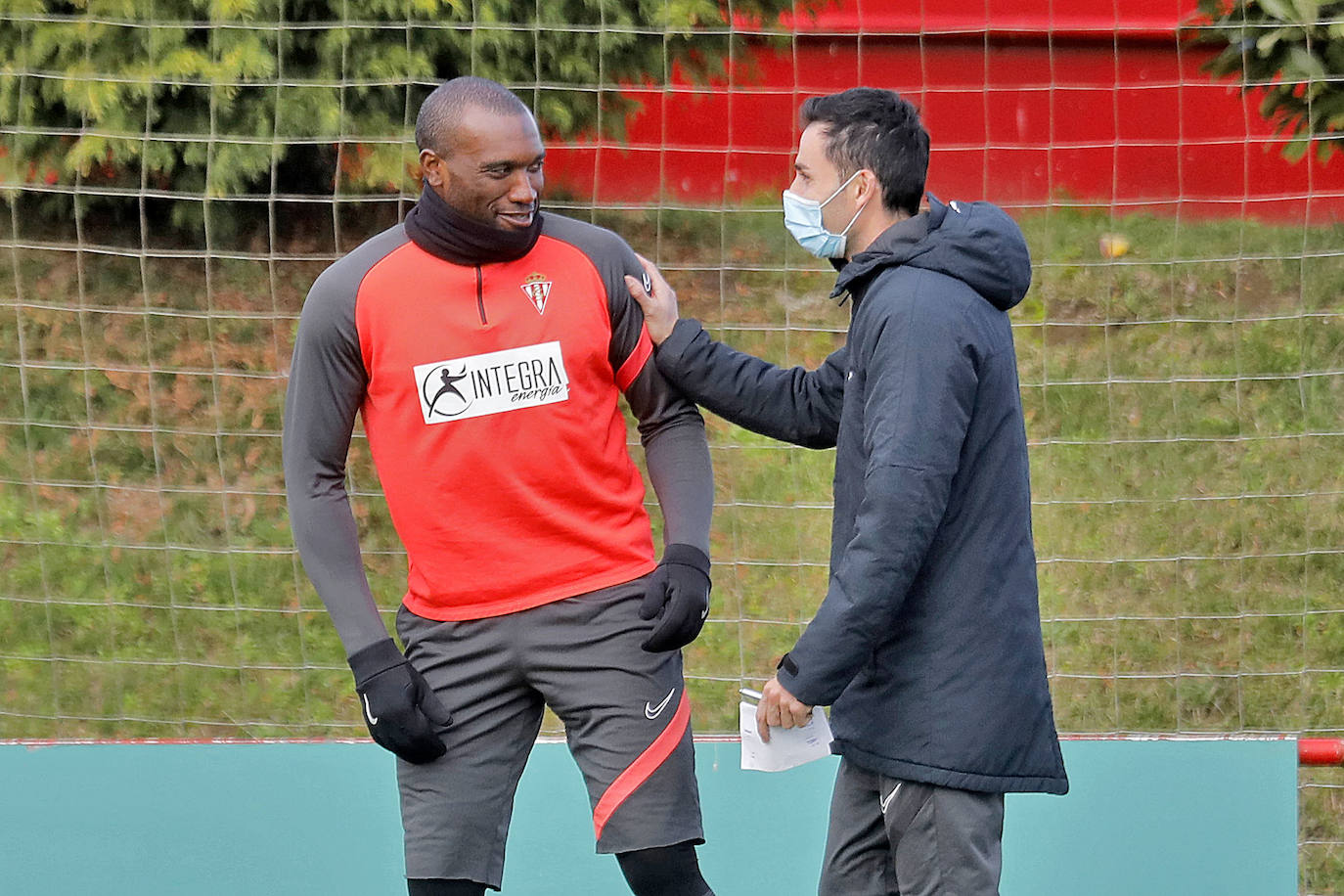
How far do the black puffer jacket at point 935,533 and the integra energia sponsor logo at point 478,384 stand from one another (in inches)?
20.8

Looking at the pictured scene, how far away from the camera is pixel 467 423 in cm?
262

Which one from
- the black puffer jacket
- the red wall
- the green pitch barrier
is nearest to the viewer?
the black puffer jacket

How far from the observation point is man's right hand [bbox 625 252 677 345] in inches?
109

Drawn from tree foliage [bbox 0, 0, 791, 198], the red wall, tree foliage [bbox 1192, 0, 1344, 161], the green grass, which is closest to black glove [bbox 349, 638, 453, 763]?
the green grass

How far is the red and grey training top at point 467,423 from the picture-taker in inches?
103

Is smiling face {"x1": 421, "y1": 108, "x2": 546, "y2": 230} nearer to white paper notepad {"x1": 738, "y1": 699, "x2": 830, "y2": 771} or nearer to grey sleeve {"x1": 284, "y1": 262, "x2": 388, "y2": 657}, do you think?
grey sleeve {"x1": 284, "y1": 262, "x2": 388, "y2": 657}

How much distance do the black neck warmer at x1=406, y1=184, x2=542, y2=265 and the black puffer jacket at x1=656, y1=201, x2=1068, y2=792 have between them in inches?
22.3

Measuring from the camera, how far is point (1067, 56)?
744cm

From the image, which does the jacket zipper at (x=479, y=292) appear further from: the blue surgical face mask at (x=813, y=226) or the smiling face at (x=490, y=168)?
the blue surgical face mask at (x=813, y=226)

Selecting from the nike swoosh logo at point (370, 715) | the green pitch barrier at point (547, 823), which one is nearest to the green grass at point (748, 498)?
the green pitch barrier at point (547, 823)

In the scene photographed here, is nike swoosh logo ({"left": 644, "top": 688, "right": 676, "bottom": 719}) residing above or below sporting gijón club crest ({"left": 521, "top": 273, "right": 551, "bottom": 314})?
below

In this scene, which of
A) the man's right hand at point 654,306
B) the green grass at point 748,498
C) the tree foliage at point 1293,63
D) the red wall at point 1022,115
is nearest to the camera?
the man's right hand at point 654,306

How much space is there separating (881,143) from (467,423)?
810mm

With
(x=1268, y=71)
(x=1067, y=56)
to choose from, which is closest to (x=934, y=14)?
(x=1067, y=56)
